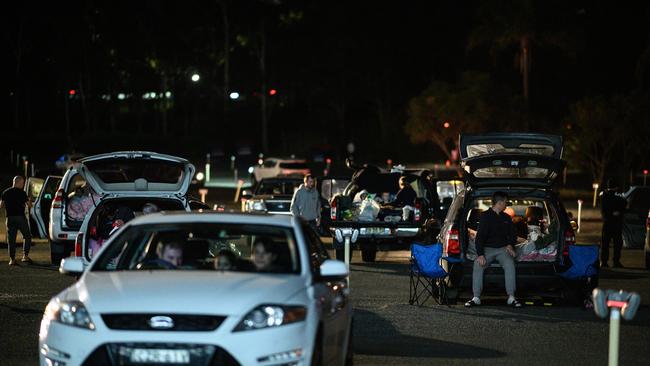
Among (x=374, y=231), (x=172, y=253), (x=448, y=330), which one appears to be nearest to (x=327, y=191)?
(x=374, y=231)

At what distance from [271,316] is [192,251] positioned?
6.07 feet

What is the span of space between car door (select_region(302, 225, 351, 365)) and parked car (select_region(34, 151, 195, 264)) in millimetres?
6287

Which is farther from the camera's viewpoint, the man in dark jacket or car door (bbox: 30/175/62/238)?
the man in dark jacket

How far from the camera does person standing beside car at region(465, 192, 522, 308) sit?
15.4 meters

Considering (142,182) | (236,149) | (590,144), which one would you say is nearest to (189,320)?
(142,182)

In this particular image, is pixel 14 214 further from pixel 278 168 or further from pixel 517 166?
pixel 278 168

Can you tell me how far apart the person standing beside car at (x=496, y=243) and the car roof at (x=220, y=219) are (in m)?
6.17

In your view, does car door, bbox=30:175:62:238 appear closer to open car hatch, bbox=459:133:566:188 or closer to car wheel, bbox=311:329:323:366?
open car hatch, bbox=459:133:566:188

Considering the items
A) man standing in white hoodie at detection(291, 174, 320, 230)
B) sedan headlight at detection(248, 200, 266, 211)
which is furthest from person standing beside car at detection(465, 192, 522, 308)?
sedan headlight at detection(248, 200, 266, 211)

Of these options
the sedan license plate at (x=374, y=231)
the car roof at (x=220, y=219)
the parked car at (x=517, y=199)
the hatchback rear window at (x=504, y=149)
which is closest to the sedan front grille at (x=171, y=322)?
the car roof at (x=220, y=219)

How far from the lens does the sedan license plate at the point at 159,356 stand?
776 cm

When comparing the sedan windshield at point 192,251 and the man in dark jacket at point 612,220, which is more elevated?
the sedan windshield at point 192,251

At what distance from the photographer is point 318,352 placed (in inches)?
328

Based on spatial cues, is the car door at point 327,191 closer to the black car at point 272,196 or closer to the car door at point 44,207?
Answer: the black car at point 272,196
